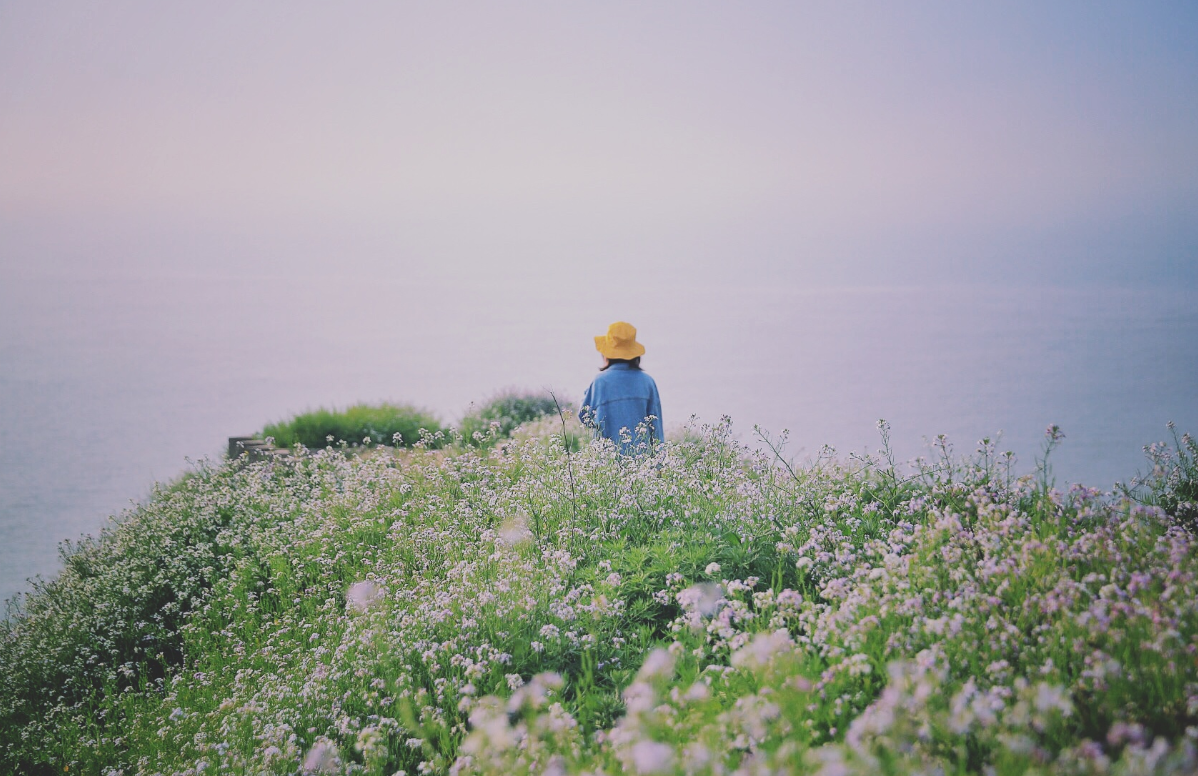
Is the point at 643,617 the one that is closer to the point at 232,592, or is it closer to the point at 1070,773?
the point at 1070,773

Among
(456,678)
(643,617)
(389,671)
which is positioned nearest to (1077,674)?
(643,617)

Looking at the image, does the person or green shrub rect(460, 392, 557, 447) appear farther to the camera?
green shrub rect(460, 392, 557, 447)

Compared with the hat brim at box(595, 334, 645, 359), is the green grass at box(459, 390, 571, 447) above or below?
below

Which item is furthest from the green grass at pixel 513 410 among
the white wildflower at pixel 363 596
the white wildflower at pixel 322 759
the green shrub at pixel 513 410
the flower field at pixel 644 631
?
the white wildflower at pixel 322 759

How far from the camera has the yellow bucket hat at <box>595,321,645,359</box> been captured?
7609 mm

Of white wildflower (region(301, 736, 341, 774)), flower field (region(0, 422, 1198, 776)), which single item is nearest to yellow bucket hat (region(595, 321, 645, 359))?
flower field (region(0, 422, 1198, 776))

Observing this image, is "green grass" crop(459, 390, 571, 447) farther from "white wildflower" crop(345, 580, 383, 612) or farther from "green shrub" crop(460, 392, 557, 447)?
"white wildflower" crop(345, 580, 383, 612)

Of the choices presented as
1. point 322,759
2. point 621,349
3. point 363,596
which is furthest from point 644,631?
point 621,349

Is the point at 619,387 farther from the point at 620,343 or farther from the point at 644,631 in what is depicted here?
the point at 644,631

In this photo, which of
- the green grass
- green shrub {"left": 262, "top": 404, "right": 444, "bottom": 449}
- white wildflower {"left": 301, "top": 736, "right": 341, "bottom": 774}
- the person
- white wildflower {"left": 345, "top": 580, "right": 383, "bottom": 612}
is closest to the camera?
white wildflower {"left": 301, "top": 736, "right": 341, "bottom": 774}

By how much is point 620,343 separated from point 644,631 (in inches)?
162

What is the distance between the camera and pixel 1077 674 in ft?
9.59

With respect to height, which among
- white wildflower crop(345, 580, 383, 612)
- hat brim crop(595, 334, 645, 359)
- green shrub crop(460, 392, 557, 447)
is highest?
hat brim crop(595, 334, 645, 359)

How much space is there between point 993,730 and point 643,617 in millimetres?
2090
